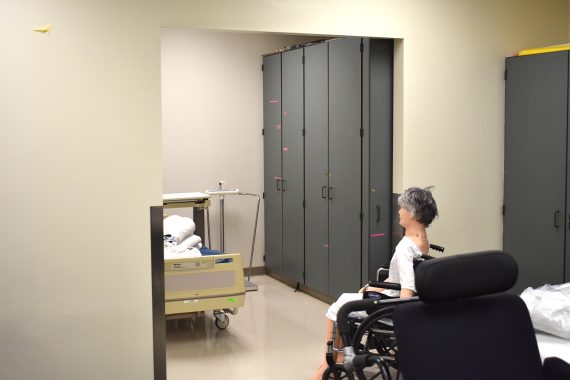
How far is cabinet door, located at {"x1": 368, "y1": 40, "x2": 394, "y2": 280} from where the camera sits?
5.28 meters

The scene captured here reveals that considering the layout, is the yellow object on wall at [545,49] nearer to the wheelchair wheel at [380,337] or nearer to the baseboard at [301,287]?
the wheelchair wheel at [380,337]

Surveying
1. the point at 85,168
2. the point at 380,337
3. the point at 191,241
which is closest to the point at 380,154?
the point at 380,337

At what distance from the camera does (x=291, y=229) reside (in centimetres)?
704

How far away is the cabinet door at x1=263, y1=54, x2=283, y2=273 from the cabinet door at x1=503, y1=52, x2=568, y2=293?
8.10 feet

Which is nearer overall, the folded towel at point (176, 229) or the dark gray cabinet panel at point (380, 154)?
the dark gray cabinet panel at point (380, 154)

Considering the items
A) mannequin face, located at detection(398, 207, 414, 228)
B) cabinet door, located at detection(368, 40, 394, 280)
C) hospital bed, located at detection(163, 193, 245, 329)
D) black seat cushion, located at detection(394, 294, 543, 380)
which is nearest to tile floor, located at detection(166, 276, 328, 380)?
hospital bed, located at detection(163, 193, 245, 329)

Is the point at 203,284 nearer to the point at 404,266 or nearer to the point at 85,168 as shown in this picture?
the point at 85,168

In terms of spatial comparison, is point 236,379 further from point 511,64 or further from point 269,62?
point 269,62

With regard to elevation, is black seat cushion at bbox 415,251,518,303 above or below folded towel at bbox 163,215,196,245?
above

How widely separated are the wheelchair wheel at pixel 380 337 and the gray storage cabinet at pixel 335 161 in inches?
43.3

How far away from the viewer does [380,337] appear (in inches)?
175

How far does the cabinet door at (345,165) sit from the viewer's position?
573 cm

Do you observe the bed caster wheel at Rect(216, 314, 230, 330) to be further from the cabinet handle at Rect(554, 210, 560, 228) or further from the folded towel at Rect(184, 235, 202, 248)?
the cabinet handle at Rect(554, 210, 560, 228)

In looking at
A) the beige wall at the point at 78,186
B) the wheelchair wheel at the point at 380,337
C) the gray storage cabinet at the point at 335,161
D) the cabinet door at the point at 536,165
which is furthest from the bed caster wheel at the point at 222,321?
the cabinet door at the point at 536,165
